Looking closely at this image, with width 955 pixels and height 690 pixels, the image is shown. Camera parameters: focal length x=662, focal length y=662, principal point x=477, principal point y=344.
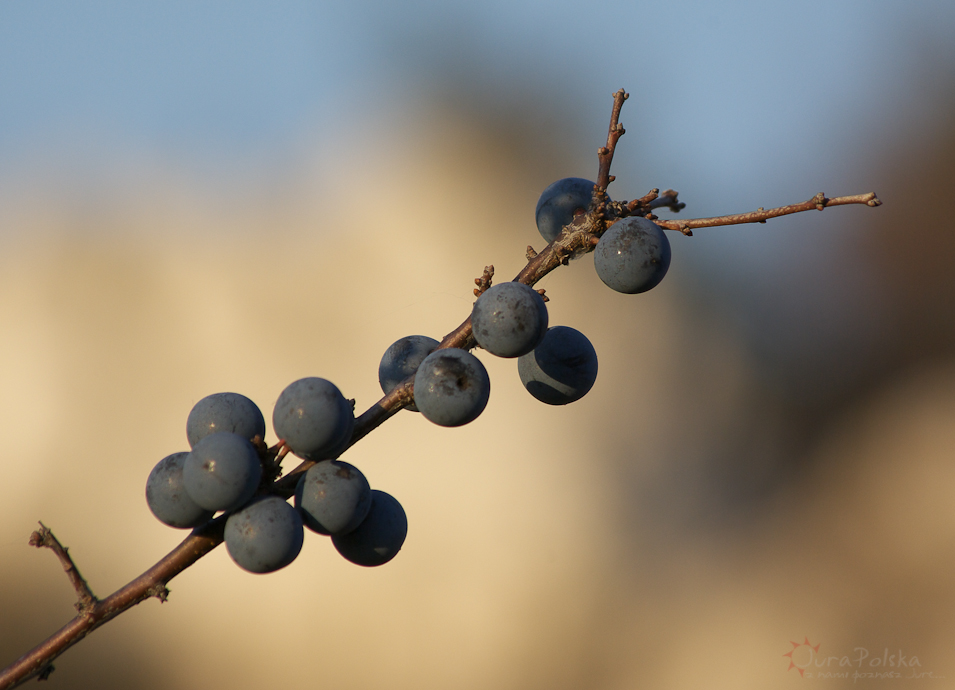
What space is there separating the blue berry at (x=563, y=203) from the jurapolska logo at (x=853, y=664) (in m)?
5.44

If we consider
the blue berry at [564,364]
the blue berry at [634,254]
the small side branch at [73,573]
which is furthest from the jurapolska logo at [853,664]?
the small side branch at [73,573]

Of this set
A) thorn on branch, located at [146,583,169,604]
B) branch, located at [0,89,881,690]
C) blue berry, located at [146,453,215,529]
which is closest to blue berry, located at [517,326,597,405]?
branch, located at [0,89,881,690]

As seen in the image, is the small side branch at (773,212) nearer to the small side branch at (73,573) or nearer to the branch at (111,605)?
the branch at (111,605)

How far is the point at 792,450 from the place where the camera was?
6.30 metres

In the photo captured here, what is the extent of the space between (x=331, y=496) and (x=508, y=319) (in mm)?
435

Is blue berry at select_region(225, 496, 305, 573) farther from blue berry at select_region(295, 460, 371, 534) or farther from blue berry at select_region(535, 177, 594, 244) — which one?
blue berry at select_region(535, 177, 594, 244)

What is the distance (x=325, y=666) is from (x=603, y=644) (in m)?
2.24

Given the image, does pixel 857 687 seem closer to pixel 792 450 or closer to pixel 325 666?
pixel 792 450

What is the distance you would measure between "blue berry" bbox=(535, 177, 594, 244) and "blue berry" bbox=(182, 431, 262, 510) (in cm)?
80

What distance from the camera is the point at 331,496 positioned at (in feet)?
3.78

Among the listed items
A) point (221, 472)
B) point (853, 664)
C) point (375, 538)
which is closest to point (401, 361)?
point (375, 538)

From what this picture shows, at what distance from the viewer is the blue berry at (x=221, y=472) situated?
43.0 inches

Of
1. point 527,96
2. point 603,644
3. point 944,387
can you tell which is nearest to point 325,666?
point 603,644

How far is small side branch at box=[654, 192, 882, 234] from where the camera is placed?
1089mm
